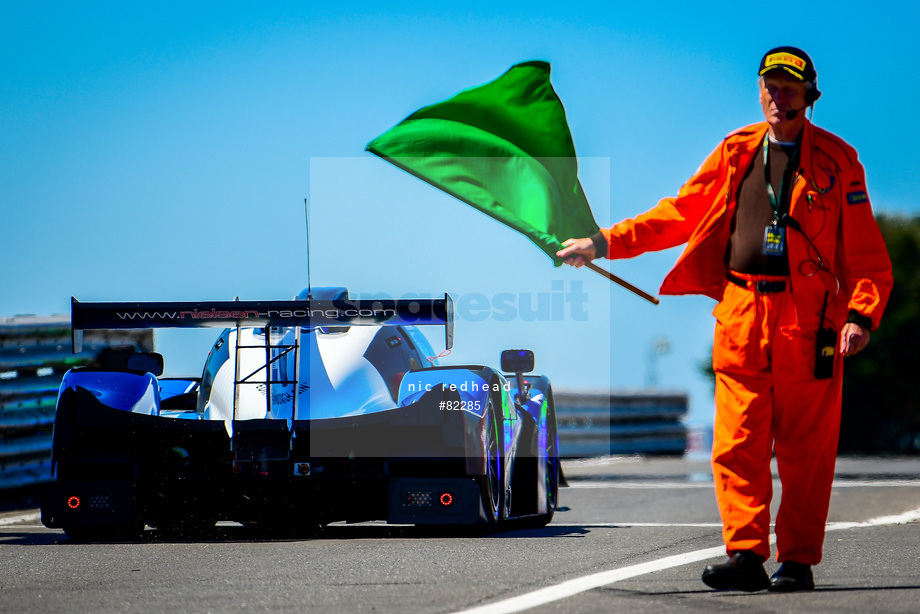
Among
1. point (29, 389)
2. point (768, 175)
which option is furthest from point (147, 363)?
point (768, 175)

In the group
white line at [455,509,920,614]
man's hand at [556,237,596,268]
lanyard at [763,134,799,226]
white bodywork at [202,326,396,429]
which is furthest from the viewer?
white bodywork at [202,326,396,429]

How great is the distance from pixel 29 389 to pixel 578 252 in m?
7.72

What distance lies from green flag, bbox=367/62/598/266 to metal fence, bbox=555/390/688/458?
43.8ft

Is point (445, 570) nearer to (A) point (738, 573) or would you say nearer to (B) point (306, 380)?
(A) point (738, 573)

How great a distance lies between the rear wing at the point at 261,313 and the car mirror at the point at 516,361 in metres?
1.17

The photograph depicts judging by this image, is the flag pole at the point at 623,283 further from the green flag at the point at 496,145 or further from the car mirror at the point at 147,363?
the car mirror at the point at 147,363

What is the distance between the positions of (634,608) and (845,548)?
7.85 ft

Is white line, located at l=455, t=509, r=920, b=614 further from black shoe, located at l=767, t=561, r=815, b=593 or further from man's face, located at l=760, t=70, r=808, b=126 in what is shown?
man's face, located at l=760, t=70, r=808, b=126

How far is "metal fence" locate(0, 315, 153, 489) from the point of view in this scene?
11.4 m

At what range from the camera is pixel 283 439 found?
7.51 m

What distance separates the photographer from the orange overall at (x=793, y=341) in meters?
4.91

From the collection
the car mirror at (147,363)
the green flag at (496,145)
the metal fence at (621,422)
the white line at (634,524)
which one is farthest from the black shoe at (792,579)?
the metal fence at (621,422)

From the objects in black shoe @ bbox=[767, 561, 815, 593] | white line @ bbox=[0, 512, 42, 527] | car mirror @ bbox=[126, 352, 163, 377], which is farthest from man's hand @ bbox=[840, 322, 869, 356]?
white line @ bbox=[0, 512, 42, 527]

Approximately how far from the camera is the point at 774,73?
5090 mm
